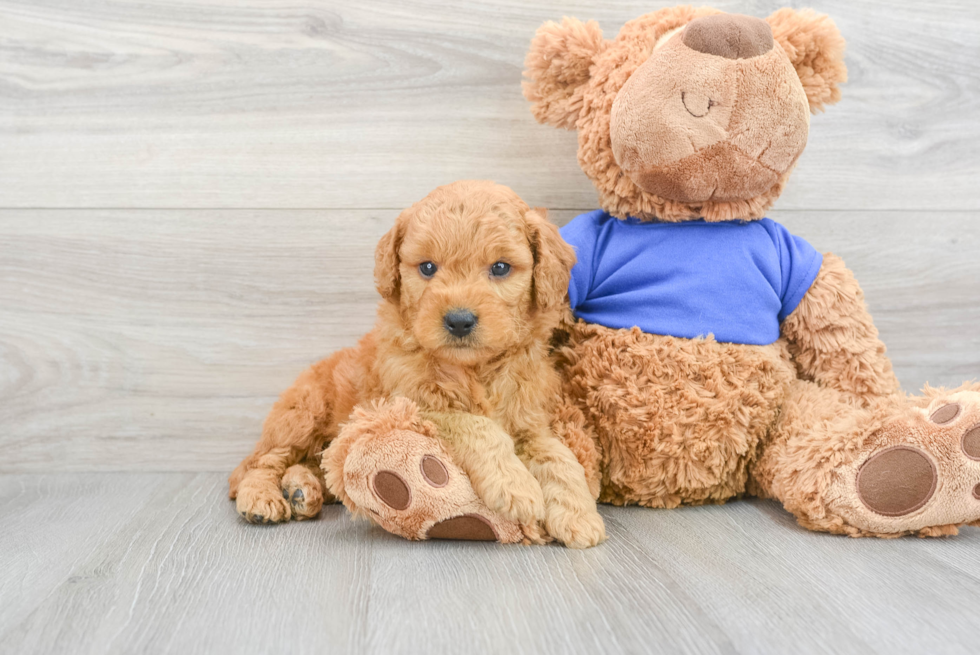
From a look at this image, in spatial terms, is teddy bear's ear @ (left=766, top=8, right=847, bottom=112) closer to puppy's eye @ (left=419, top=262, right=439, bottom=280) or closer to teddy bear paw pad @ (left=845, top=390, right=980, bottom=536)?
teddy bear paw pad @ (left=845, top=390, right=980, bottom=536)

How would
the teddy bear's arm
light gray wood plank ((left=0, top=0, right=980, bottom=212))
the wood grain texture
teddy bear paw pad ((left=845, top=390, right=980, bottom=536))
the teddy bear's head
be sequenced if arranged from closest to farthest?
the wood grain texture → teddy bear paw pad ((left=845, top=390, right=980, bottom=536)) → the teddy bear's head → the teddy bear's arm → light gray wood plank ((left=0, top=0, right=980, bottom=212))

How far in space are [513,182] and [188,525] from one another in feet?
2.98

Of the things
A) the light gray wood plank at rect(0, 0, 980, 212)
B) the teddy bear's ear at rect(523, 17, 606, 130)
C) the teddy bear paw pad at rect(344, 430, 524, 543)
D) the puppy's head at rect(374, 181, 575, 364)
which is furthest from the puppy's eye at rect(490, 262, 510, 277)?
the light gray wood plank at rect(0, 0, 980, 212)

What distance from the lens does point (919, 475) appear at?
Result: 100 centimetres

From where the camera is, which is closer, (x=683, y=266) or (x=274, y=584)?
(x=274, y=584)

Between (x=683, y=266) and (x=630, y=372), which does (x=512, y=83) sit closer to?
(x=683, y=266)

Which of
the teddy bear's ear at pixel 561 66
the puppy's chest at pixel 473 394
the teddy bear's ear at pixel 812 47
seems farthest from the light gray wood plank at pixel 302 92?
the puppy's chest at pixel 473 394

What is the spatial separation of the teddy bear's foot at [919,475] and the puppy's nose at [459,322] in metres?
0.60

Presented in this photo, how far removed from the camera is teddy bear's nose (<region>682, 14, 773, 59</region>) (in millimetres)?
1075

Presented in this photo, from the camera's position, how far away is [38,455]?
4.93ft

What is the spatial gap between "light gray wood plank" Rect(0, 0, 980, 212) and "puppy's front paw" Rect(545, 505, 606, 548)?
0.70 m

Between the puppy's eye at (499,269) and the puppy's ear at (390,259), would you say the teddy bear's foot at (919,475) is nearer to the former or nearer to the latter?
the puppy's eye at (499,269)

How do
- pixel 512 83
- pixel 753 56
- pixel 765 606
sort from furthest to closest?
1. pixel 512 83
2. pixel 753 56
3. pixel 765 606

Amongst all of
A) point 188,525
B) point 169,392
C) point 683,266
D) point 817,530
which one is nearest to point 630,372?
point 683,266
